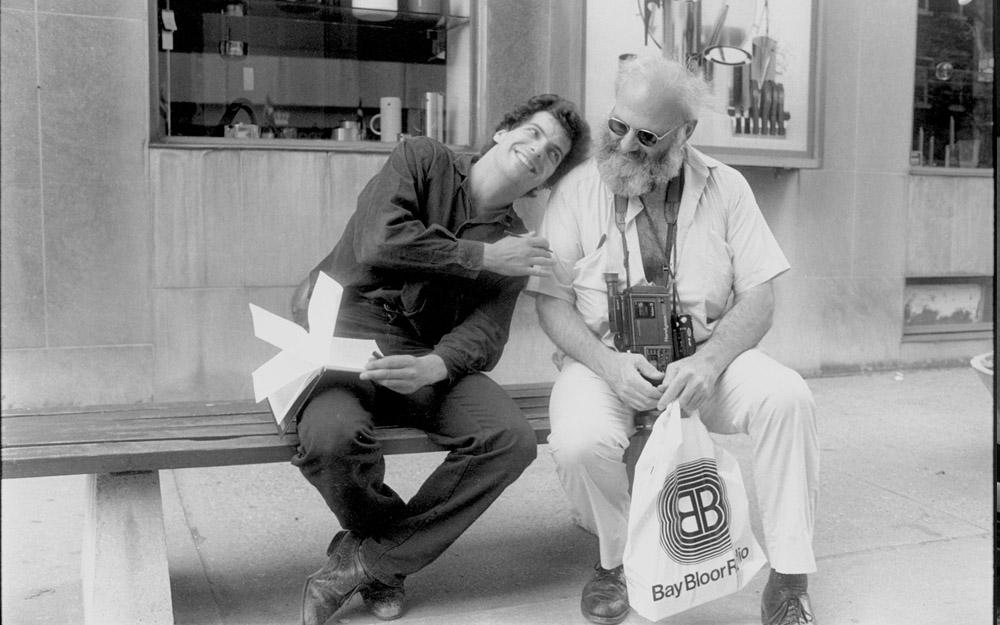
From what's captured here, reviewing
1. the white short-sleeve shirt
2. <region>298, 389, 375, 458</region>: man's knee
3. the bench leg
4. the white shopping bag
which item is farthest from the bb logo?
the bench leg

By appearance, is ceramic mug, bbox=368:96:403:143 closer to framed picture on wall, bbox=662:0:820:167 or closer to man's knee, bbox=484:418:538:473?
framed picture on wall, bbox=662:0:820:167

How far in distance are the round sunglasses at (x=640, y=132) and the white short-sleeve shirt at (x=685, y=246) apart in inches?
6.5

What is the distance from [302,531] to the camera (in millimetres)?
→ 3518

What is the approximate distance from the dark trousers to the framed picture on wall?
3475 mm

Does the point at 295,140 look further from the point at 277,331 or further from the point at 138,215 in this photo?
the point at 277,331

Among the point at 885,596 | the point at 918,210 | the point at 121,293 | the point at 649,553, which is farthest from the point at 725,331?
the point at 918,210

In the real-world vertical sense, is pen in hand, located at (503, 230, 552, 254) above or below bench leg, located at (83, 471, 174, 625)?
above

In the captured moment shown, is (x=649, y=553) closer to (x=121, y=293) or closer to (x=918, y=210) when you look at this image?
(x=121, y=293)

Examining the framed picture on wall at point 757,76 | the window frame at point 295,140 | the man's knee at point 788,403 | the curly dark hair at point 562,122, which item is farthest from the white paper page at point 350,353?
the framed picture on wall at point 757,76

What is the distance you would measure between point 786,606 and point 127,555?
5.90ft

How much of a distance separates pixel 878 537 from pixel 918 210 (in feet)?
12.5

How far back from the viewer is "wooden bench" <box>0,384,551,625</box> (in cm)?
246

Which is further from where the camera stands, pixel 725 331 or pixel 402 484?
pixel 402 484

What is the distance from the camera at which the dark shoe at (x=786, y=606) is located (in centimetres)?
269
